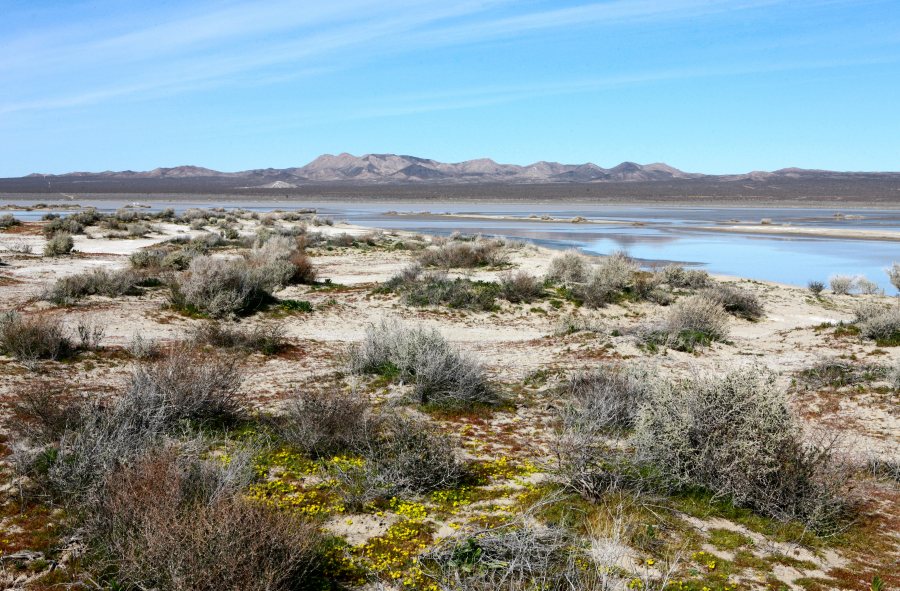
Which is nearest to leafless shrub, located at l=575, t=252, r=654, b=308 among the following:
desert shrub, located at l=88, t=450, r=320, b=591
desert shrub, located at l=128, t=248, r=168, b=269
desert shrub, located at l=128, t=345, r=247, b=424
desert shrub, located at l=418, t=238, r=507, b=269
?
desert shrub, located at l=418, t=238, r=507, b=269

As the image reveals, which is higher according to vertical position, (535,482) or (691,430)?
(691,430)

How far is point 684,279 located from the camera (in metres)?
20.6

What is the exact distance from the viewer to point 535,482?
648 cm

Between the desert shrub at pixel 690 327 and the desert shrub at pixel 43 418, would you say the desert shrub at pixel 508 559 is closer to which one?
the desert shrub at pixel 43 418

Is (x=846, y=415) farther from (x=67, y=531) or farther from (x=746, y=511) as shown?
(x=67, y=531)

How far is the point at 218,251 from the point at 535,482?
2283cm

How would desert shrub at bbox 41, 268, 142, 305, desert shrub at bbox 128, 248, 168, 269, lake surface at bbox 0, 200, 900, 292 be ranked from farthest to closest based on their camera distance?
lake surface at bbox 0, 200, 900, 292
desert shrub at bbox 128, 248, 168, 269
desert shrub at bbox 41, 268, 142, 305

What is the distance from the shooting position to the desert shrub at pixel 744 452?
5.82 m

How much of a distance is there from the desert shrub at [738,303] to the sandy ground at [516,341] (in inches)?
15.3

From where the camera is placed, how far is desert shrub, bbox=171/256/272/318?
574 inches

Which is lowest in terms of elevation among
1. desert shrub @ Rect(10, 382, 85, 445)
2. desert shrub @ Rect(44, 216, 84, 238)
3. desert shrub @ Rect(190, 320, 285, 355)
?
desert shrub @ Rect(190, 320, 285, 355)

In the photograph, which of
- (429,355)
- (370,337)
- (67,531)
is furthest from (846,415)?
(67,531)

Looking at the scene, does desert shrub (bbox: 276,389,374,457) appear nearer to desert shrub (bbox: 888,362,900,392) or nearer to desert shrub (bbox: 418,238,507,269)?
desert shrub (bbox: 888,362,900,392)

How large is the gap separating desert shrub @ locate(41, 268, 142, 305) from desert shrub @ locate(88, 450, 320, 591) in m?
11.2
